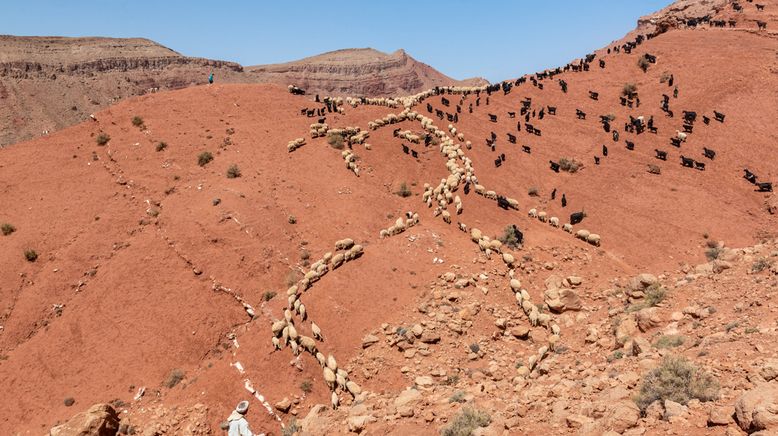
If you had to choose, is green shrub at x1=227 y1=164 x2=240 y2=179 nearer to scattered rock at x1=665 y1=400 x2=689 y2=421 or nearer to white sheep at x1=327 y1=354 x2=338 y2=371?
white sheep at x1=327 y1=354 x2=338 y2=371

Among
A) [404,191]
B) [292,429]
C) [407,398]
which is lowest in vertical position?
[292,429]

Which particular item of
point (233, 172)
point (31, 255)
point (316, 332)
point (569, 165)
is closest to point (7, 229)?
point (31, 255)

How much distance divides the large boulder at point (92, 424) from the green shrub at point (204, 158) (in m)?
19.1

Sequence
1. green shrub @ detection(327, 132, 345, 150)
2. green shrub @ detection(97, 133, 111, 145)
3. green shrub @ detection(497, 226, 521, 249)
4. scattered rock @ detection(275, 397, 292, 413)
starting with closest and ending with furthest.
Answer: scattered rock @ detection(275, 397, 292, 413)
green shrub @ detection(497, 226, 521, 249)
green shrub @ detection(327, 132, 345, 150)
green shrub @ detection(97, 133, 111, 145)

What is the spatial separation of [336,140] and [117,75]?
9992cm

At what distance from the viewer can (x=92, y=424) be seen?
60.7ft

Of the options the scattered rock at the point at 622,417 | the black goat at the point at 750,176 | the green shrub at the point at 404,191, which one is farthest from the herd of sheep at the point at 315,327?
the black goat at the point at 750,176

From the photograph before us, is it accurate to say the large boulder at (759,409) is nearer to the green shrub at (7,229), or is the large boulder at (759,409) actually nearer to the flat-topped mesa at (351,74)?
the green shrub at (7,229)

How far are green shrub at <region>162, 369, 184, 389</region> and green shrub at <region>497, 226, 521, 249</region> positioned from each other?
17172 millimetres

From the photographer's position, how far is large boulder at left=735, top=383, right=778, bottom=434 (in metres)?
9.17

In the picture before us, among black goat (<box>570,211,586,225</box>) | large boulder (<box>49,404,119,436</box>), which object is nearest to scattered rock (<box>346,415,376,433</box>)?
large boulder (<box>49,404,119,436</box>)

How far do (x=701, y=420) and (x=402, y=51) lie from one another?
15540cm

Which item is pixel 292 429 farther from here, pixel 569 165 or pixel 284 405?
pixel 569 165

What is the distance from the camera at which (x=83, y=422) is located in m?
18.7
